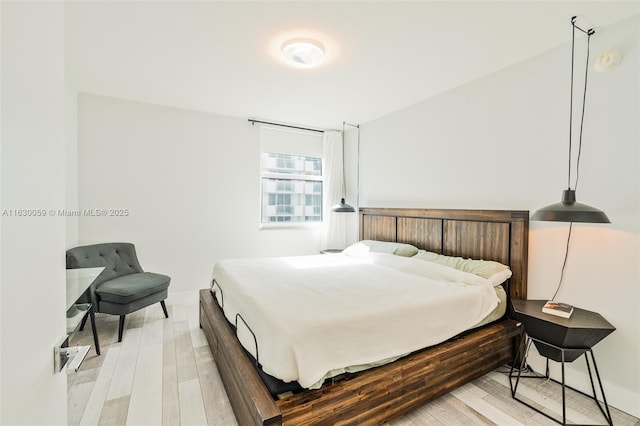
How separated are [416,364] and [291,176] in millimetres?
3562

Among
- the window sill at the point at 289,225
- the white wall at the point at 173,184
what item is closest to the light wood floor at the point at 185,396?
Result: the white wall at the point at 173,184

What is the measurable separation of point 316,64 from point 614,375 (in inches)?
129

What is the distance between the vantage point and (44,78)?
0.79m

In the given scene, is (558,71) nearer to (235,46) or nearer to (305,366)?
(235,46)

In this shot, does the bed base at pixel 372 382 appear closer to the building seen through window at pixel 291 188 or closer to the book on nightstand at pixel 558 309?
the book on nightstand at pixel 558 309

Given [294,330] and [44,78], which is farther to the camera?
[294,330]

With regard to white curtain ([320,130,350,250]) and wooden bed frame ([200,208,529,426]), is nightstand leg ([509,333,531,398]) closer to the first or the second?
wooden bed frame ([200,208,529,426])

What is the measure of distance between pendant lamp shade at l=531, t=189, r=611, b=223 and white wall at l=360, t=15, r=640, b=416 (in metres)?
0.45

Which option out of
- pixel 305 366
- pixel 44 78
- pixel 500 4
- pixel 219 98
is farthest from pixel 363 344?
pixel 219 98

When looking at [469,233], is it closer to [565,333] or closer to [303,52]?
[565,333]

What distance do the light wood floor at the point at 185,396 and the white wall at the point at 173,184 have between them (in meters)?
1.40

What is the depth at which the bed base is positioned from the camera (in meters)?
1.46

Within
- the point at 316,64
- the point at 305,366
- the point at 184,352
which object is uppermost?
the point at 316,64

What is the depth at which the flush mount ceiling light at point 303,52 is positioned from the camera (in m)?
2.29
